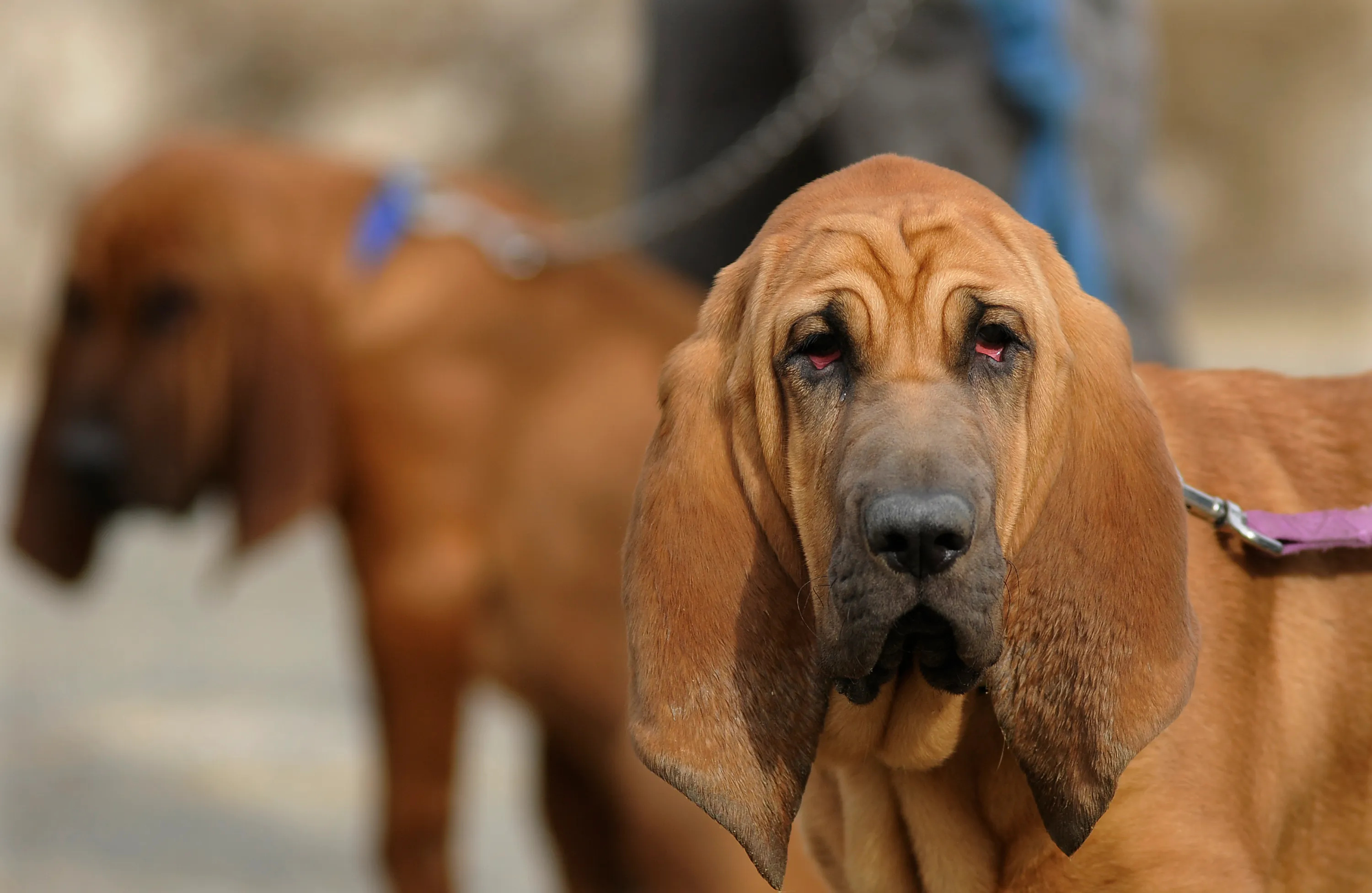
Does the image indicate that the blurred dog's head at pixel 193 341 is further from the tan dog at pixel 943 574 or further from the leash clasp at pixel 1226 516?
the leash clasp at pixel 1226 516

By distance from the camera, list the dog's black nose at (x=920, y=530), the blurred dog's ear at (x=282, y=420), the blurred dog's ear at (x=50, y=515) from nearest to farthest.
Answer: the dog's black nose at (x=920, y=530), the blurred dog's ear at (x=282, y=420), the blurred dog's ear at (x=50, y=515)

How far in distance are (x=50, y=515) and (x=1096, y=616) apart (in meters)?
3.79

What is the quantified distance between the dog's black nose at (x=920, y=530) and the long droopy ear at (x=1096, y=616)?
22 cm

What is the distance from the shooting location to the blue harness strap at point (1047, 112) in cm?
320

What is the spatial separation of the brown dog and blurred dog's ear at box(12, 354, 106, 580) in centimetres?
2

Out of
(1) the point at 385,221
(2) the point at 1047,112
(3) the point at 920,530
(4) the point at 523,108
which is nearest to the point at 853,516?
(3) the point at 920,530

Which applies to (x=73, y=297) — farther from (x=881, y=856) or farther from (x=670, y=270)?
(x=881, y=856)

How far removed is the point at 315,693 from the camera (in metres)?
8.66

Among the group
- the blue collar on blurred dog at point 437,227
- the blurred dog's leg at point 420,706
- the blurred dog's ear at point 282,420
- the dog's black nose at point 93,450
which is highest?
the blue collar on blurred dog at point 437,227

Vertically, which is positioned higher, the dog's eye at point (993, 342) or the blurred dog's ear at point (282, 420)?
the dog's eye at point (993, 342)

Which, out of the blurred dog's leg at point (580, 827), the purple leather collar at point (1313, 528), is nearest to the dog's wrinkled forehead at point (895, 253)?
the purple leather collar at point (1313, 528)

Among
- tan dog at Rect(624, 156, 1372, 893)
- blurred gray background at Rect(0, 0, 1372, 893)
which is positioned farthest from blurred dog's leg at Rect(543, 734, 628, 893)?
blurred gray background at Rect(0, 0, 1372, 893)

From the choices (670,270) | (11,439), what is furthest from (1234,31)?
(670,270)

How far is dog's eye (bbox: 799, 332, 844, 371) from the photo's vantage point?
206 cm
